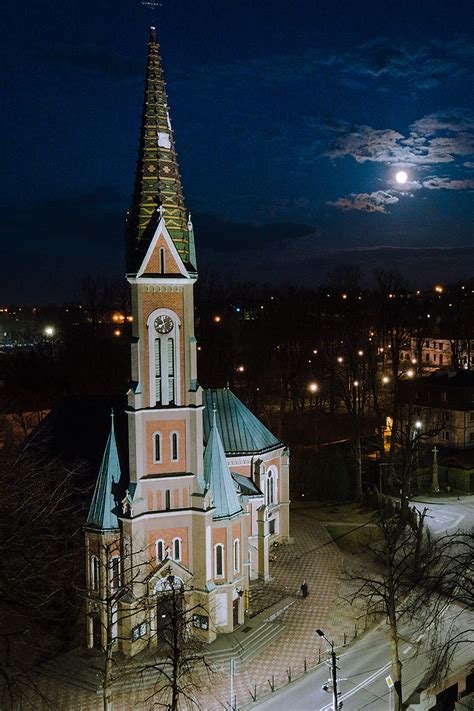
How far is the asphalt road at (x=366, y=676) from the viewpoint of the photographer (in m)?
20.8

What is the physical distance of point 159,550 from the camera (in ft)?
82.4

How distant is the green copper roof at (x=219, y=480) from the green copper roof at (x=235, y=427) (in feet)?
18.9

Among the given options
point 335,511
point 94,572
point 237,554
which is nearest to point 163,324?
point 94,572

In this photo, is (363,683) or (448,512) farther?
(448,512)

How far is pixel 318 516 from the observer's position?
3994 cm

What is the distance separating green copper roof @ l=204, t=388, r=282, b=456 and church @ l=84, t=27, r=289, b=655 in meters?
7.13

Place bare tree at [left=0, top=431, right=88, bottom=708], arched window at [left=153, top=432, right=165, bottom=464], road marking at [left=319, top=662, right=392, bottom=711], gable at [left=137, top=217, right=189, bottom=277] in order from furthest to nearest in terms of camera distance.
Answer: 1. arched window at [left=153, top=432, right=165, bottom=464]
2. gable at [left=137, top=217, right=189, bottom=277]
3. road marking at [left=319, top=662, right=392, bottom=711]
4. bare tree at [left=0, top=431, right=88, bottom=708]

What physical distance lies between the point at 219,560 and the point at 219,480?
3484 millimetres

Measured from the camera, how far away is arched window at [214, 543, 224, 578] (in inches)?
1013

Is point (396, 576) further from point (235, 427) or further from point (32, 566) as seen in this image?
point (32, 566)

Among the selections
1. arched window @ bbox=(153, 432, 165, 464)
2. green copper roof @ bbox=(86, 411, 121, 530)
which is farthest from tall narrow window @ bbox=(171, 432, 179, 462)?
green copper roof @ bbox=(86, 411, 121, 530)

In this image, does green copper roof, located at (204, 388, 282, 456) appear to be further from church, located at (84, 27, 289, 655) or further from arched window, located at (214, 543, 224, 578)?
arched window, located at (214, 543, 224, 578)

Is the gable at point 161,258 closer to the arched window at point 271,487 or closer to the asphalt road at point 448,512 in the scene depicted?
the arched window at point 271,487

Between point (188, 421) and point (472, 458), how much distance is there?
29583 mm
